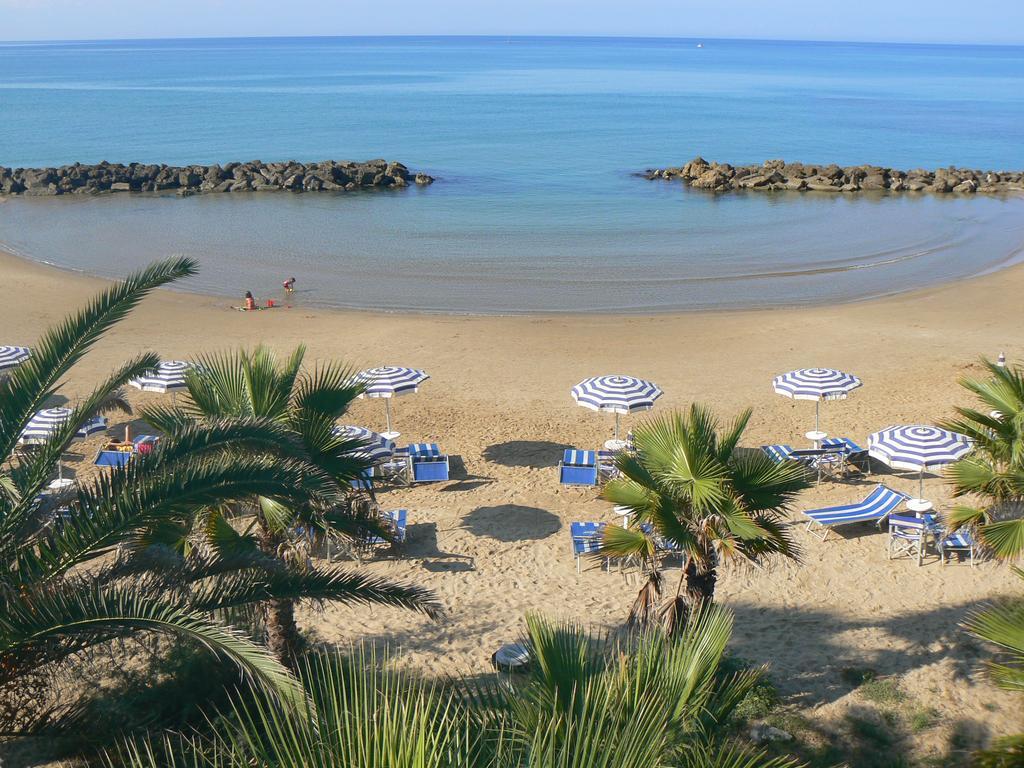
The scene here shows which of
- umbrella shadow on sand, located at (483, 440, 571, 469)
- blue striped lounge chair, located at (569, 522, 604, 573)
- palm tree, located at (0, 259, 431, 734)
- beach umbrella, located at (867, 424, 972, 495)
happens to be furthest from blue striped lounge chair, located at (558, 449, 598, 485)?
palm tree, located at (0, 259, 431, 734)

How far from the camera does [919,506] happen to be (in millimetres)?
12219

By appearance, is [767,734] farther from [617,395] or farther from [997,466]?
[617,395]

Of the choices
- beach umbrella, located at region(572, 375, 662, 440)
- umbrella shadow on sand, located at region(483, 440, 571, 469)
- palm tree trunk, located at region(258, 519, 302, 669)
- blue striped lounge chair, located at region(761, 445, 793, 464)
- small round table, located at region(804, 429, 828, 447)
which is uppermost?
beach umbrella, located at region(572, 375, 662, 440)

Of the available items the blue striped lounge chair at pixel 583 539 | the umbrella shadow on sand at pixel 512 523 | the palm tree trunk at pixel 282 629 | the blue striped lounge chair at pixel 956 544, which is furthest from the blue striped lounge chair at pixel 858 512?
the palm tree trunk at pixel 282 629

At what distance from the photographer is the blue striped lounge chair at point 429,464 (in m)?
13.8

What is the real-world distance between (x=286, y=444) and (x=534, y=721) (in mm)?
3276

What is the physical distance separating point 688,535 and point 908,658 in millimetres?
3014

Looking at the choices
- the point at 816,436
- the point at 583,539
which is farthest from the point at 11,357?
the point at 816,436

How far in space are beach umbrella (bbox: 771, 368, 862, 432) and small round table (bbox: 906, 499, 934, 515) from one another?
260cm

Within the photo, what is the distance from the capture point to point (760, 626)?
32.3 feet

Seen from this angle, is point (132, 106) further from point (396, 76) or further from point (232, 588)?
point (232, 588)

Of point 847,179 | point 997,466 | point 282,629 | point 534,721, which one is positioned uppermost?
point 847,179

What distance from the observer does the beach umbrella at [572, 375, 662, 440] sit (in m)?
14.3

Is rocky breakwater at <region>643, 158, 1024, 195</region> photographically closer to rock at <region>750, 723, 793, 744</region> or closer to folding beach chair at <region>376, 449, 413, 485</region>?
folding beach chair at <region>376, 449, 413, 485</region>
